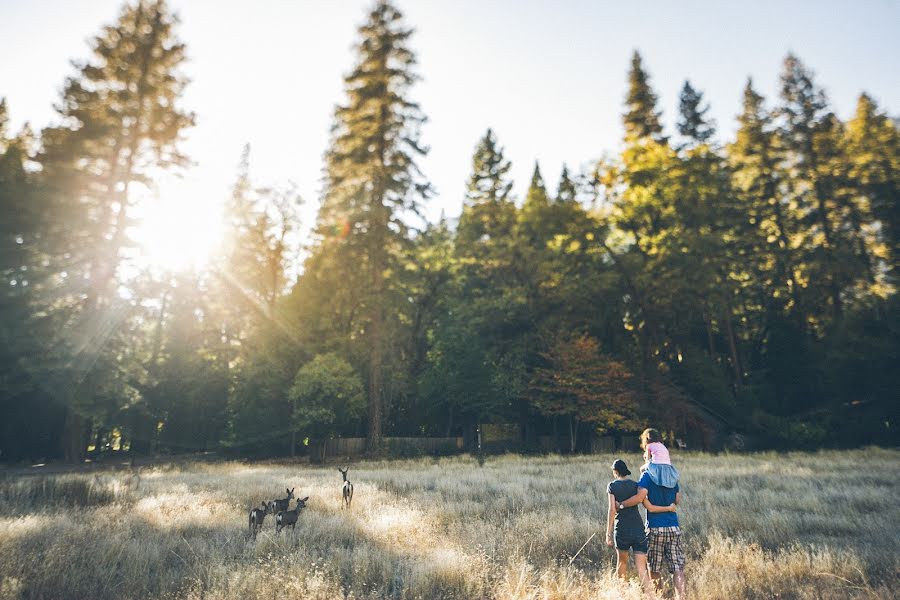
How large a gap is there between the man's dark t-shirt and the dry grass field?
546 millimetres

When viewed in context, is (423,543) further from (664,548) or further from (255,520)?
(664,548)

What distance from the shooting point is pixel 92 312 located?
2020 centimetres

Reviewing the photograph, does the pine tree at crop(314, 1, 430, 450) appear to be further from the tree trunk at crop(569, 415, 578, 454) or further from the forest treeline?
the tree trunk at crop(569, 415, 578, 454)

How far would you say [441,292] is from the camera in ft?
114

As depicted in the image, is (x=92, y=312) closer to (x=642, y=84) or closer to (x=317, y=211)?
(x=317, y=211)

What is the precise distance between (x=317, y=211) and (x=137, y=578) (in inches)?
1013

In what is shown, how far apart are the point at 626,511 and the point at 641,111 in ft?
117

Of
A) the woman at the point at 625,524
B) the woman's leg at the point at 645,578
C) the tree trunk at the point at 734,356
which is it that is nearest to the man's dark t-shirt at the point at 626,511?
the woman at the point at 625,524

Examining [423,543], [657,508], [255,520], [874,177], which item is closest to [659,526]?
[657,508]

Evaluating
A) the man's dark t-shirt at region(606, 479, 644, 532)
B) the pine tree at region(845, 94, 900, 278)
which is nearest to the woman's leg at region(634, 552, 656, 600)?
the man's dark t-shirt at region(606, 479, 644, 532)

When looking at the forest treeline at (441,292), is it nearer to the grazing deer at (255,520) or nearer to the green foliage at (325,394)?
the green foliage at (325,394)

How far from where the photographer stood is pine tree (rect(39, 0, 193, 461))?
20469 mm

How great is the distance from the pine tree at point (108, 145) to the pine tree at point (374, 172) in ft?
25.5

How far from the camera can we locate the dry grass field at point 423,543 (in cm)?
511
